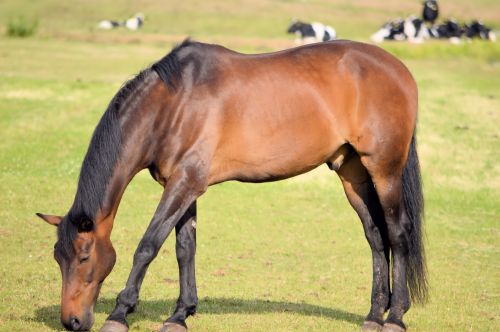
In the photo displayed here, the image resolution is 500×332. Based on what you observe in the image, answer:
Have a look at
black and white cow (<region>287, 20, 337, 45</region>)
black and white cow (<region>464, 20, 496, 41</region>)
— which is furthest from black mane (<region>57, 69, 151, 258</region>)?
black and white cow (<region>464, 20, 496, 41</region>)

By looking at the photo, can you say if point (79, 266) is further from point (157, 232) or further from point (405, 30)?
point (405, 30)

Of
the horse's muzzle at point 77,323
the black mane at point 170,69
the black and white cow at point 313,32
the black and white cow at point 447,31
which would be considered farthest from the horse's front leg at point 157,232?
the black and white cow at point 447,31

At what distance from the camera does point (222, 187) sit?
15695 mm

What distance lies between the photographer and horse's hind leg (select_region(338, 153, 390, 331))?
8.27 metres

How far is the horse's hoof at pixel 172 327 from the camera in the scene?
7410mm

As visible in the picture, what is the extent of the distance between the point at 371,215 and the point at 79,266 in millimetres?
2892

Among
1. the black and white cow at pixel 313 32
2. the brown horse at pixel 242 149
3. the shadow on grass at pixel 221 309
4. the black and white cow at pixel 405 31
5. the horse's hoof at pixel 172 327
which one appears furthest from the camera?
the black and white cow at pixel 405 31

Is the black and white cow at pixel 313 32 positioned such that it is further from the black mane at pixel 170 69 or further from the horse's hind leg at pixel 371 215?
the black mane at pixel 170 69

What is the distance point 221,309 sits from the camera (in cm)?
867

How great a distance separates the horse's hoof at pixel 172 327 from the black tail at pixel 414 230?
2.26 meters

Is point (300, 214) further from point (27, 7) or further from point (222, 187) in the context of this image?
point (27, 7)

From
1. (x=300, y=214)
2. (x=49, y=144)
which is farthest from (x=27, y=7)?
(x=300, y=214)

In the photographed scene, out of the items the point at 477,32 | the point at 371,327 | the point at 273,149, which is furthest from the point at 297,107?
the point at 477,32

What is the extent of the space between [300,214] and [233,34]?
24487 millimetres
